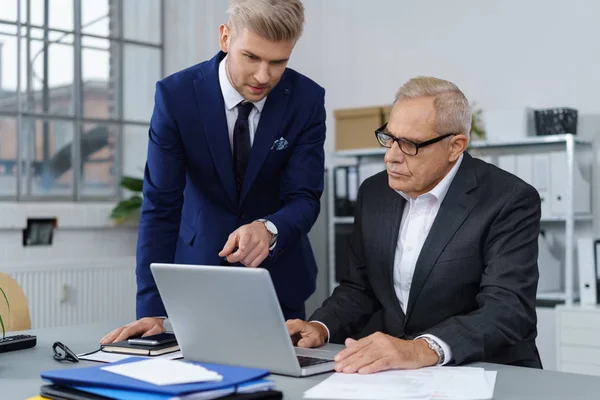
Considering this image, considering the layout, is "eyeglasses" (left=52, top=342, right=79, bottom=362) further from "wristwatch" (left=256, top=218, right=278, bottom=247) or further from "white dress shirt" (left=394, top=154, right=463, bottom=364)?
"white dress shirt" (left=394, top=154, right=463, bottom=364)

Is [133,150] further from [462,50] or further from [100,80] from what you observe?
[462,50]

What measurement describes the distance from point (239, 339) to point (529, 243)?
0.80m

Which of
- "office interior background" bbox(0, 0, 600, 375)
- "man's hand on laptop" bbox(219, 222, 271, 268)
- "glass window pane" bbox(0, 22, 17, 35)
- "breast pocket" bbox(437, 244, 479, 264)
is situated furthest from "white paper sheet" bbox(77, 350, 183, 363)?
"glass window pane" bbox(0, 22, 17, 35)

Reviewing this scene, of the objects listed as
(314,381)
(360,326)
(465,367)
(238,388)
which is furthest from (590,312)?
(238,388)

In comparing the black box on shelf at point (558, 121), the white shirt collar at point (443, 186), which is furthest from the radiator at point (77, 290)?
the white shirt collar at point (443, 186)

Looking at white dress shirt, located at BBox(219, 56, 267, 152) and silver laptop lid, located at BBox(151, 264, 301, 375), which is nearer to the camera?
silver laptop lid, located at BBox(151, 264, 301, 375)

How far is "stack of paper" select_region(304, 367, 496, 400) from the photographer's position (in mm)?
1246

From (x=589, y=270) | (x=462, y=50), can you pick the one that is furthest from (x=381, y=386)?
(x=462, y=50)

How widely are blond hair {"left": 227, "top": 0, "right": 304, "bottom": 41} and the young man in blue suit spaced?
0.44 feet

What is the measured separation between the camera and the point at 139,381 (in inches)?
48.1

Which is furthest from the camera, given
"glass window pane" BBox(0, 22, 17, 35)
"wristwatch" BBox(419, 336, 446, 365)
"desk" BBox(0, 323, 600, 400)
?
"glass window pane" BBox(0, 22, 17, 35)

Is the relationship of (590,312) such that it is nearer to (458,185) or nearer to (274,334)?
(458,185)

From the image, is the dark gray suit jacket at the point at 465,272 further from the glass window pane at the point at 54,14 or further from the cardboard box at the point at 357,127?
the glass window pane at the point at 54,14

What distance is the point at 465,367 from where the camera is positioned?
154 centimetres
